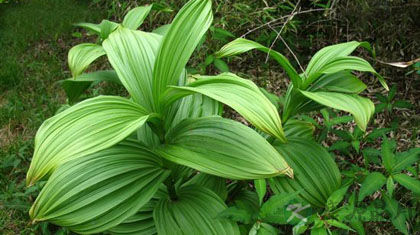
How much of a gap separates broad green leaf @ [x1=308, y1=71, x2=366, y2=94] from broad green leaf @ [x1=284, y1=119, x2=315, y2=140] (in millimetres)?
262

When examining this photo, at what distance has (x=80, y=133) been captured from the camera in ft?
4.22

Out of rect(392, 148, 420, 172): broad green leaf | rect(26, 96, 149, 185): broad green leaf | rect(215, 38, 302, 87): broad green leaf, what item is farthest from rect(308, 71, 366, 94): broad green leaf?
rect(26, 96, 149, 185): broad green leaf

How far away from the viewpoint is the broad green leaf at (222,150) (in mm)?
1399

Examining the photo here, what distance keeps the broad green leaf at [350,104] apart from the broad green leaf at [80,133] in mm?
662

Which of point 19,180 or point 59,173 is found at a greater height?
point 59,173

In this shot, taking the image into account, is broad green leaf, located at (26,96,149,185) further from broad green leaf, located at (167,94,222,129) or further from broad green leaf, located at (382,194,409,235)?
broad green leaf, located at (382,194,409,235)

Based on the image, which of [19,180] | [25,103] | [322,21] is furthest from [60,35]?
[322,21]

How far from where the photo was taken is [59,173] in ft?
4.98

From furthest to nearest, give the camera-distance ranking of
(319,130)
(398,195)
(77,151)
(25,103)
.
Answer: (25,103)
(319,130)
(398,195)
(77,151)

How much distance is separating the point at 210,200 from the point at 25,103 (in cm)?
199

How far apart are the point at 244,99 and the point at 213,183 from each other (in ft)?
2.19

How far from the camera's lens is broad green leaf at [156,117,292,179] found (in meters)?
1.40

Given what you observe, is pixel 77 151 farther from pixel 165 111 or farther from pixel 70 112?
pixel 165 111

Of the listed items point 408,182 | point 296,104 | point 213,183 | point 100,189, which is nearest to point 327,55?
point 296,104
